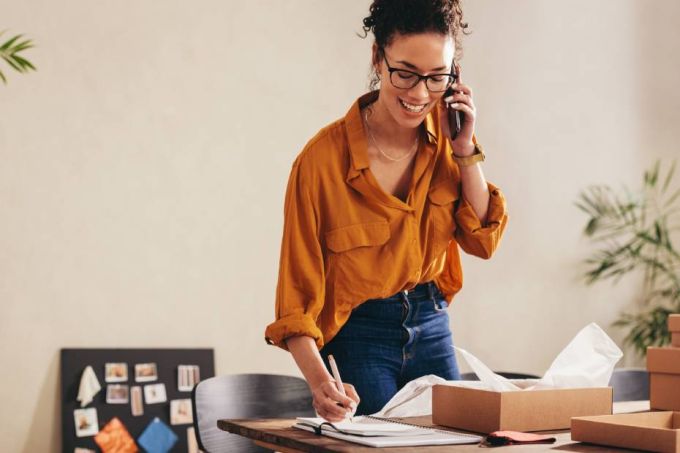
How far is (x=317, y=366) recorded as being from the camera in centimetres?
165

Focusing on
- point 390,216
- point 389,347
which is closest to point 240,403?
point 389,347

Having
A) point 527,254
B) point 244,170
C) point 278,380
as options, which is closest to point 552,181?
point 527,254

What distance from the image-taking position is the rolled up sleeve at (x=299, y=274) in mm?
1744

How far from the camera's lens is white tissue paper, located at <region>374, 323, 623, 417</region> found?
60.8 inches

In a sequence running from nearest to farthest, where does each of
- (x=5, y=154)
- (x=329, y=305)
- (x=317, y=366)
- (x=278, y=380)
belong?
(x=317, y=366) < (x=329, y=305) < (x=278, y=380) < (x=5, y=154)

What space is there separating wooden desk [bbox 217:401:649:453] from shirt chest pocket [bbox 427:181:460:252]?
479 mm

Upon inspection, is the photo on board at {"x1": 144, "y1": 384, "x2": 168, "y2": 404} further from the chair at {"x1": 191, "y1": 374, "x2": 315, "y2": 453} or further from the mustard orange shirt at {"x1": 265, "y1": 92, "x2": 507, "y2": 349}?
the mustard orange shirt at {"x1": 265, "y1": 92, "x2": 507, "y2": 349}

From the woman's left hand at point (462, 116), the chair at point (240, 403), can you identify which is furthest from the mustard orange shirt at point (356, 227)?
the chair at point (240, 403)

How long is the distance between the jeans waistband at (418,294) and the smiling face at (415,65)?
362 millimetres

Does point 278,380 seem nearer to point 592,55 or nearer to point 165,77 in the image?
point 165,77

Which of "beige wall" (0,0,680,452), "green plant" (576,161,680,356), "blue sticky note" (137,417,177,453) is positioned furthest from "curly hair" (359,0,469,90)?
"green plant" (576,161,680,356)

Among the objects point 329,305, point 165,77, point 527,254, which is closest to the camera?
point 329,305

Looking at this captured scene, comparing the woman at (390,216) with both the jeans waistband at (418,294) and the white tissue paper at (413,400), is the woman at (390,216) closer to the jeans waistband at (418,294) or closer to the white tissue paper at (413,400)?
the jeans waistband at (418,294)

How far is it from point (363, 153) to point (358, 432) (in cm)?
75
